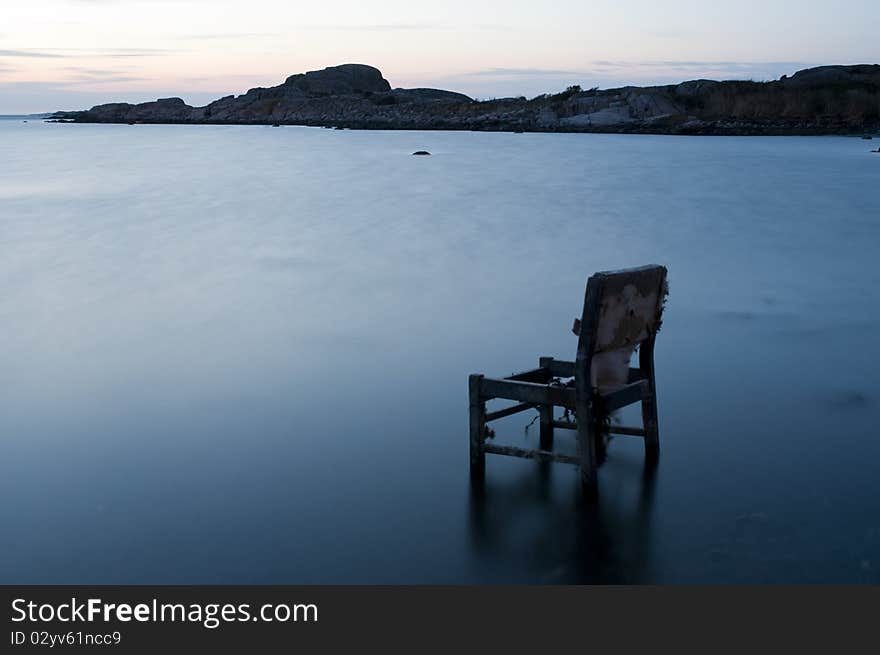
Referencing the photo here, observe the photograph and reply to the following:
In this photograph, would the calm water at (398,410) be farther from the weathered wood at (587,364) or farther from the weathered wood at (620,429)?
the weathered wood at (587,364)

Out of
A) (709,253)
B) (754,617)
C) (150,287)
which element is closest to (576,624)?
(754,617)

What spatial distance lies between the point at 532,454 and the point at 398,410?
2426mm

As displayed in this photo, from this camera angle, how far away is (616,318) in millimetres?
7125

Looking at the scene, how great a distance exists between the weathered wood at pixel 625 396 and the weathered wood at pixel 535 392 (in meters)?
0.27

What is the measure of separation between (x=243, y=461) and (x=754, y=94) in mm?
112141

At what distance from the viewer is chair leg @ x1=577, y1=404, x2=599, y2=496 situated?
6.91m

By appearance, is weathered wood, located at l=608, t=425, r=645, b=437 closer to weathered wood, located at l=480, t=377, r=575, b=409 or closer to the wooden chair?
the wooden chair

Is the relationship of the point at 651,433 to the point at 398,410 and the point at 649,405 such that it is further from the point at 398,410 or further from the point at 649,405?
the point at 398,410

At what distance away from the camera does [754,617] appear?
18.1ft

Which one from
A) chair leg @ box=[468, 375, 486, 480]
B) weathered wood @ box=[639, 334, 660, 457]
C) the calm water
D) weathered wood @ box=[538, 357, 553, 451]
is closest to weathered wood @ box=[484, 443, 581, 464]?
chair leg @ box=[468, 375, 486, 480]

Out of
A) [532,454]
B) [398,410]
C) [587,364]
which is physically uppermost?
[587,364]

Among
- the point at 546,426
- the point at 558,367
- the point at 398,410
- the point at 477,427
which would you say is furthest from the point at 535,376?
the point at 398,410

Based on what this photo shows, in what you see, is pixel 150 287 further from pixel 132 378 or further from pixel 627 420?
pixel 627 420

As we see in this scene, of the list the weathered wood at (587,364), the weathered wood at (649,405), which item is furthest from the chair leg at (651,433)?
the weathered wood at (587,364)
